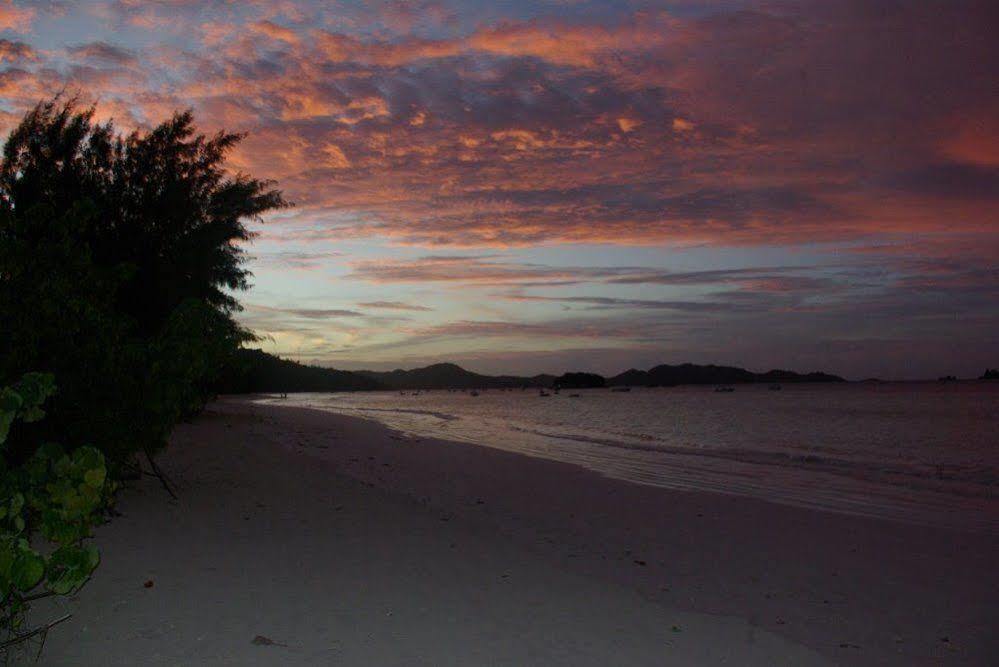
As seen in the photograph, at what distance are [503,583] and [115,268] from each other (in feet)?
21.8

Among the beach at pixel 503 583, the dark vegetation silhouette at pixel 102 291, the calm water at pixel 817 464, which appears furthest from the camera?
the calm water at pixel 817 464

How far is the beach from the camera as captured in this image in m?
4.90

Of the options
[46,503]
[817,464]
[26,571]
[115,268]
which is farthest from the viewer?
[817,464]

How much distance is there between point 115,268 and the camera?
29.0 ft

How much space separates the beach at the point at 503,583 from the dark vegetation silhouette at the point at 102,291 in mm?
1098

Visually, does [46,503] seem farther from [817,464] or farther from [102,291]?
[817,464]

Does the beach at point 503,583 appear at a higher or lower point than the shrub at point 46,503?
lower

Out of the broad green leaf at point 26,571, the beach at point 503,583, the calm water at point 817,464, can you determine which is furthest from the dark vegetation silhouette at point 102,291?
the calm water at point 817,464

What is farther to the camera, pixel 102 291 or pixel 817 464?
pixel 817 464

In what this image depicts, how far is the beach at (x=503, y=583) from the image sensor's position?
4902 mm

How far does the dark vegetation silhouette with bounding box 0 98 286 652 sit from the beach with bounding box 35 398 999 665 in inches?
43.2

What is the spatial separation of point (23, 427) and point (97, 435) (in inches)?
31.8

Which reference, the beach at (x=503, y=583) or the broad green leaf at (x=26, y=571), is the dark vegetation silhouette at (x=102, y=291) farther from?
the beach at (x=503, y=583)

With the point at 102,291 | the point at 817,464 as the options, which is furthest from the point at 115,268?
the point at 817,464
